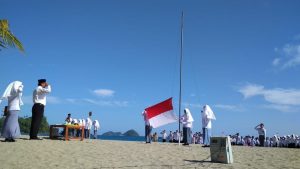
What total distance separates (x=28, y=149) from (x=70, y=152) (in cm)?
156

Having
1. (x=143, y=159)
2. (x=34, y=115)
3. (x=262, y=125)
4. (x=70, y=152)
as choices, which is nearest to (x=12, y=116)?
(x=34, y=115)

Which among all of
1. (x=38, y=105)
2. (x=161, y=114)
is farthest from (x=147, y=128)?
(x=38, y=105)

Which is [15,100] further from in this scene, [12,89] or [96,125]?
[96,125]

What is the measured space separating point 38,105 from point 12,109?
1.40 m

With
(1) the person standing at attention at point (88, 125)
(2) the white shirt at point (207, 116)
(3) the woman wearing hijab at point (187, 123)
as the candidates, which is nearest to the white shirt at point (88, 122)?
(1) the person standing at attention at point (88, 125)

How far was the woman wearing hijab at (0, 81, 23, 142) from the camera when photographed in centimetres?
1491

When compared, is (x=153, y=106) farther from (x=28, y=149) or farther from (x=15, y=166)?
(x=15, y=166)

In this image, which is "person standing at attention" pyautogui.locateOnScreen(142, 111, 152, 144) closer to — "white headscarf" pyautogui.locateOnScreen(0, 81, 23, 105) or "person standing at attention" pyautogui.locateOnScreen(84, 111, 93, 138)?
"white headscarf" pyautogui.locateOnScreen(0, 81, 23, 105)

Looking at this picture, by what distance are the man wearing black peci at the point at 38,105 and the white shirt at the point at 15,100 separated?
0.92m

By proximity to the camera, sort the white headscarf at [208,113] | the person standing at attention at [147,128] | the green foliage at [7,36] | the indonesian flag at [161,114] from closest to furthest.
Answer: the green foliage at [7,36] → the white headscarf at [208,113] → the indonesian flag at [161,114] → the person standing at attention at [147,128]

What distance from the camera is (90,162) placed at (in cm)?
1059

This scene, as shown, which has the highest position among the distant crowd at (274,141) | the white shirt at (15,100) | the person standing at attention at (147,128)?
the white shirt at (15,100)

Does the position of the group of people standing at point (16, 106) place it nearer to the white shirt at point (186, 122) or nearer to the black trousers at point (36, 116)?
the black trousers at point (36, 116)

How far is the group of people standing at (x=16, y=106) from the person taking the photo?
49.1 feet
